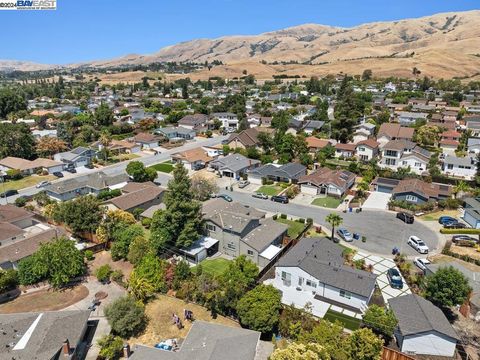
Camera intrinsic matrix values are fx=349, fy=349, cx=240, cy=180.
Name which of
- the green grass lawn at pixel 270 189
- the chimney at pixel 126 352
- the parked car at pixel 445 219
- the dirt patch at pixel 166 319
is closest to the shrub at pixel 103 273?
the dirt patch at pixel 166 319

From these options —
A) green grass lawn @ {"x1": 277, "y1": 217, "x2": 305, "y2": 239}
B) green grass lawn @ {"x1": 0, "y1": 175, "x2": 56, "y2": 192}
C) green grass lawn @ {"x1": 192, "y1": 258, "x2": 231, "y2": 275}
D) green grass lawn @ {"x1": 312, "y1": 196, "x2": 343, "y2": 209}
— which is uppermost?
green grass lawn @ {"x1": 277, "y1": 217, "x2": 305, "y2": 239}

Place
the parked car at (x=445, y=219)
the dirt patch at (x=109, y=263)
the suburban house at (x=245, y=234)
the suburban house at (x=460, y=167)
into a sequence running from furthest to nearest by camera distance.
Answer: the suburban house at (x=460, y=167) → the parked car at (x=445, y=219) → the suburban house at (x=245, y=234) → the dirt patch at (x=109, y=263)

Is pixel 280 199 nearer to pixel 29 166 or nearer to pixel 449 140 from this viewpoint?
pixel 29 166

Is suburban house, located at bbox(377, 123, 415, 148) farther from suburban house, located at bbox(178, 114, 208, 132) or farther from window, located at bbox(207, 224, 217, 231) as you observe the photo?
window, located at bbox(207, 224, 217, 231)

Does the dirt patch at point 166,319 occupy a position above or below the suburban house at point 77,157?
below

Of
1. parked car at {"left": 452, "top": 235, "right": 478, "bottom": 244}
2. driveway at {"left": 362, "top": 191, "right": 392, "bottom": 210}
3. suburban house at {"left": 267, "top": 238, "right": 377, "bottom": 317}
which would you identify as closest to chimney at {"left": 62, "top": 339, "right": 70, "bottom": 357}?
suburban house at {"left": 267, "top": 238, "right": 377, "bottom": 317}

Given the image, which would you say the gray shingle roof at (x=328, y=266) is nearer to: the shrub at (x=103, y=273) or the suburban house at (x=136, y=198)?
the shrub at (x=103, y=273)
